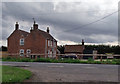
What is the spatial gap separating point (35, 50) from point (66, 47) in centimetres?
1983

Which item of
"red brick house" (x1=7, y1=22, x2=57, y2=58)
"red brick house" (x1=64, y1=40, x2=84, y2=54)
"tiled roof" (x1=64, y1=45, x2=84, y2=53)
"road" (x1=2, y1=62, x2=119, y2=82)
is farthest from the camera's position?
"tiled roof" (x1=64, y1=45, x2=84, y2=53)

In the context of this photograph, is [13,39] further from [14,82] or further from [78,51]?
[14,82]

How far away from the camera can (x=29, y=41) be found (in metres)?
45.0

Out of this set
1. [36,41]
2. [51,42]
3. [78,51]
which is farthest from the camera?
[78,51]

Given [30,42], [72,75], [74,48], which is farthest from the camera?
[74,48]

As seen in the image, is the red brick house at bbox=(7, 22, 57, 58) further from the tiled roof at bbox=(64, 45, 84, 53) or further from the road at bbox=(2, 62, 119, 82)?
the road at bbox=(2, 62, 119, 82)

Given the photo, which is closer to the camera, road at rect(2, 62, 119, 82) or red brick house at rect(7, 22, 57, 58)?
road at rect(2, 62, 119, 82)

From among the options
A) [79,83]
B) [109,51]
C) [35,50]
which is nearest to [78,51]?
[109,51]

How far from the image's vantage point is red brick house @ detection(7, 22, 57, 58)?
4406 centimetres

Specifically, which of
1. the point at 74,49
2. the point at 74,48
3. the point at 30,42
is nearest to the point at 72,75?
the point at 30,42

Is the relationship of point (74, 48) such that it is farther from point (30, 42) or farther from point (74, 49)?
point (30, 42)

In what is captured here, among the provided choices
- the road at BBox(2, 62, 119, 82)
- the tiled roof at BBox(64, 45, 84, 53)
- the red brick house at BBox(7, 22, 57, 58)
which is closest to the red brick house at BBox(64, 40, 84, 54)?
the tiled roof at BBox(64, 45, 84, 53)

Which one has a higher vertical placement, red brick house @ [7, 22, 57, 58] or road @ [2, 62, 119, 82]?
red brick house @ [7, 22, 57, 58]

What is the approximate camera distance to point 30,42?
147 ft
